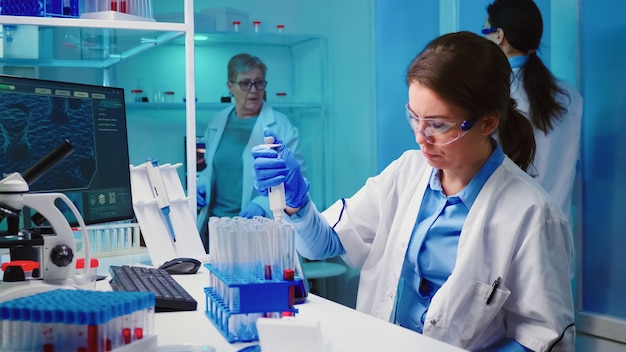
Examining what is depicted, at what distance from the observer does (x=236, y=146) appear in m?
4.04

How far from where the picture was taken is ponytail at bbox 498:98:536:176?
5.69ft

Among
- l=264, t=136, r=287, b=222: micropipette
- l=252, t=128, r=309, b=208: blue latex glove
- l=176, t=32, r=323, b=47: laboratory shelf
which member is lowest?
l=264, t=136, r=287, b=222: micropipette

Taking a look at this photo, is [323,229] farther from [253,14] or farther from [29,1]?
[253,14]

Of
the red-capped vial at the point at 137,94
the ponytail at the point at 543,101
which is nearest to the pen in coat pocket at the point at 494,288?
the ponytail at the point at 543,101

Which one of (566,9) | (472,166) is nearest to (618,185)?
(566,9)

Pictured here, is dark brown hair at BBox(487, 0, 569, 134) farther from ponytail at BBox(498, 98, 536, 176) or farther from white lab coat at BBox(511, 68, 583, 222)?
ponytail at BBox(498, 98, 536, 176)

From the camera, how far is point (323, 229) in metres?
1.80

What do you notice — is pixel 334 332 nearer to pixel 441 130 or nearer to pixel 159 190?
pixel 441 130

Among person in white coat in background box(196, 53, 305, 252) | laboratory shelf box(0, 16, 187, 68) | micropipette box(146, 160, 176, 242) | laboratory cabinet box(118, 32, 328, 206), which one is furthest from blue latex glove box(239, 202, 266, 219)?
micropipette box(146, 160, 176, 242)

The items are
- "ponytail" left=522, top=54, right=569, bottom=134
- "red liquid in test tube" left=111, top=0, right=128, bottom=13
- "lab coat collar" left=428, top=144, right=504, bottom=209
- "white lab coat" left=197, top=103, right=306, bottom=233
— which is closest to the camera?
"lab coat collar" left=428, top=144, right=504, bottom=209

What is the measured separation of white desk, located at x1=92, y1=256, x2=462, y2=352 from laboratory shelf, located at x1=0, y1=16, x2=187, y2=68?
0.97m

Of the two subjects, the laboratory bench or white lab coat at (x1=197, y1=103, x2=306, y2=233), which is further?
white lab coat at (x1=197, y1=103, x2=306, y2=233)

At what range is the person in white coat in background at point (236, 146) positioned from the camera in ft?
13.1

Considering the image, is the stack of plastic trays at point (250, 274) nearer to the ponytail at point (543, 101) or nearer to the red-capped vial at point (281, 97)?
the ponytail at point (543, 101)
